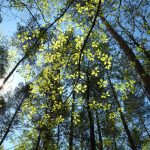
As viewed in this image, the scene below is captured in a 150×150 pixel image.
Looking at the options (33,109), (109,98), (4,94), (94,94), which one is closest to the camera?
(33,109)

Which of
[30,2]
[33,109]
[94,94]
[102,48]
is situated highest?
[94,94]

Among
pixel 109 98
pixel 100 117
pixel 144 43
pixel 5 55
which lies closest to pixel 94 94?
pixel 109 98

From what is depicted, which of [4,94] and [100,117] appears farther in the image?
[4,94]

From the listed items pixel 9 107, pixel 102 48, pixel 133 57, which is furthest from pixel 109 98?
pixel 102 48

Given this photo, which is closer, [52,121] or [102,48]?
[52,121]

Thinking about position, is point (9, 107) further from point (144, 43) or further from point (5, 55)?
point (144, 43)

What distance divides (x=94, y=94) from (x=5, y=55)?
902cm

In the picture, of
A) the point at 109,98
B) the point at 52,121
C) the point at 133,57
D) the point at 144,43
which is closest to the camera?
the point at 52,121

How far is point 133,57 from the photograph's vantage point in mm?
8820

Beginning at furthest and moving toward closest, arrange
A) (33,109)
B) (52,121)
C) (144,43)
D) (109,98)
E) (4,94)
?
(4,94) < (109,98) < (144,43) < (33,109) < (52,121)

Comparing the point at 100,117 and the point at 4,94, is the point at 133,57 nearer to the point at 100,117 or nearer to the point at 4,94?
the point at 100,117

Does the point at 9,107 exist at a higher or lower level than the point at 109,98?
higher

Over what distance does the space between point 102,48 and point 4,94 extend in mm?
17753

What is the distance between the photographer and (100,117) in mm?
20984
